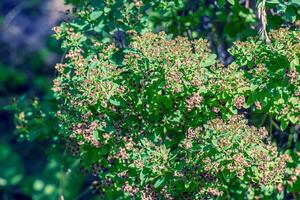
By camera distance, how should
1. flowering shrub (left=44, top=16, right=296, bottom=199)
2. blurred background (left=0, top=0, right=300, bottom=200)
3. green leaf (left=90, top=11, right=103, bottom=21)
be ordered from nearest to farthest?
1. flowering shrub (left=44, top=16, right=296, bottom=199)
2. green leaf (left=90, top=11, right=103, bottom=21)
3. blurred background (left=0, top=0, right=300, bottom=200)

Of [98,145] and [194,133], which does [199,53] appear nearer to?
[194,133]

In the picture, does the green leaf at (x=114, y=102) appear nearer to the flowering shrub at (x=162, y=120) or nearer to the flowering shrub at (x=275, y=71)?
the flowering shrub at (x=162, y=120)

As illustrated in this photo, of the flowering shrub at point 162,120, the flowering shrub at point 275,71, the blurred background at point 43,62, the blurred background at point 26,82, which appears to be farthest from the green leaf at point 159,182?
the blurred background at point 26,82

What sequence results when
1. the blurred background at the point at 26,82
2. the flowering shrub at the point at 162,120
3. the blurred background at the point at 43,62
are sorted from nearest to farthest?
the flowering shrub at the point at 162,120, the blurred background at the point at 43,62, the blurred background at the point at 26,82

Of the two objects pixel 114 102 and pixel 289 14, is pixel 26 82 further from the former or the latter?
pixel 289 14

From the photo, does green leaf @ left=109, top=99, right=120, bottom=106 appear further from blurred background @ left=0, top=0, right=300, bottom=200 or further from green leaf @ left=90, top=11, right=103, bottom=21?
blurred background @ left=0, top=0, right=300, bottom=200

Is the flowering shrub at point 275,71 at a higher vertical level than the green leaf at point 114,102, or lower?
lower

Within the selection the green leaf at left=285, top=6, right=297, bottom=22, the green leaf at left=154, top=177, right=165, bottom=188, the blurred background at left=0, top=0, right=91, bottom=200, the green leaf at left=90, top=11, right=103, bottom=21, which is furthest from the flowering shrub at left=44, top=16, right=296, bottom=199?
the blurred background at left=0, top=0, right=91, bottom=200

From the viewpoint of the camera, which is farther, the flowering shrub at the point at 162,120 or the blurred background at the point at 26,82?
the blurred background at the point at 26,82
